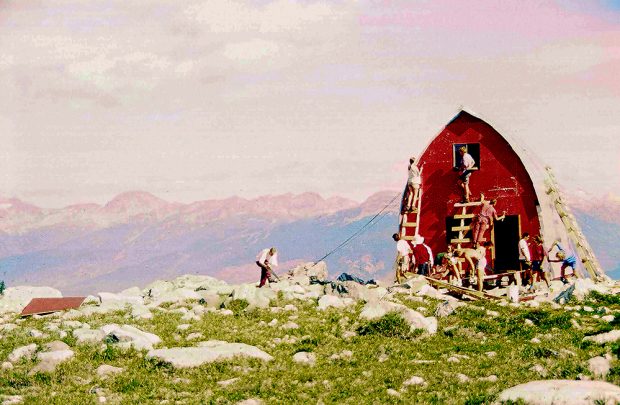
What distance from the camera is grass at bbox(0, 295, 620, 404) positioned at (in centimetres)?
1083

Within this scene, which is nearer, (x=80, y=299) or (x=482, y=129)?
(x=80, y=299)

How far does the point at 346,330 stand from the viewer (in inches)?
606

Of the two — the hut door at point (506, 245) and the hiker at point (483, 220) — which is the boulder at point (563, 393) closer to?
the hiker at point (483, 220)

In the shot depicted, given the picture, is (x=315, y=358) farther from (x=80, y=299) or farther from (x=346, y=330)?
(x=80, y=299)

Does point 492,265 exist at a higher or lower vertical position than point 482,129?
lower

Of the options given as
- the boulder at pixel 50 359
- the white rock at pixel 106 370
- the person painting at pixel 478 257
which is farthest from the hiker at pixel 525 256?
the boulder at pixel 50 359

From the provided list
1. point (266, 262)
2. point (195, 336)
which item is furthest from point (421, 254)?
point (195, 336)

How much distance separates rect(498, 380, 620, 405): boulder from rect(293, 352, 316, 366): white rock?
13.5 feet

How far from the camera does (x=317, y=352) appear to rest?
13461mm

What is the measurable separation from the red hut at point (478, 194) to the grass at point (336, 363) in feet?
40.6

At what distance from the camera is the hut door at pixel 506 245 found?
31.9m

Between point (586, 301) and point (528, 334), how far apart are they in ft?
17.0

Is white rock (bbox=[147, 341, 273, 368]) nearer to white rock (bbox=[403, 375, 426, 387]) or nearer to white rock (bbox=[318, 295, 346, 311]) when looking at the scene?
white rock (bbox=[403, 375, 426, 387])

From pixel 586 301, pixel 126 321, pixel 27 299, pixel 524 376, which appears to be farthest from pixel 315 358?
pixel 27 299
